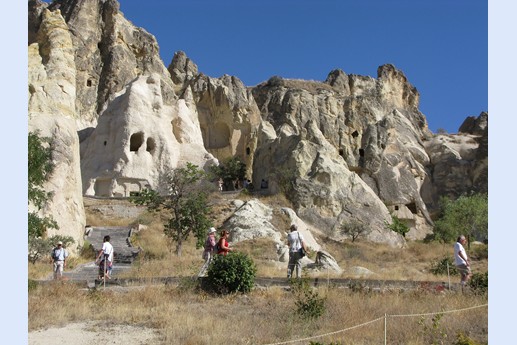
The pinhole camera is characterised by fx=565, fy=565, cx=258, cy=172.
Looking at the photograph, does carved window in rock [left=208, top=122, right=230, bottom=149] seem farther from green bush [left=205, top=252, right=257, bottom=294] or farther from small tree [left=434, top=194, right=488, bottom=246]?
green bush [left=205, top=252, right=257, bottom=294]

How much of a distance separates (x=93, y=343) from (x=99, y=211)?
20286 millimetres

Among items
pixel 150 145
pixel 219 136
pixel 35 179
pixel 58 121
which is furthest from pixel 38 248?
pixel 219 136

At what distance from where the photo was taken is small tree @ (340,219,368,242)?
26609 millimetres

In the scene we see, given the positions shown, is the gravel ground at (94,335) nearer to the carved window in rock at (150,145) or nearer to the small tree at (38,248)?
the small tree at (38,248)

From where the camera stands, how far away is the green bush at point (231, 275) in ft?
37.3

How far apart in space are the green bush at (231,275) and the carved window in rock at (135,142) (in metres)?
23.1

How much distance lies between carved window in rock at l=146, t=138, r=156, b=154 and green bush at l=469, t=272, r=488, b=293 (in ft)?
82.0

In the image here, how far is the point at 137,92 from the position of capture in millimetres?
34188

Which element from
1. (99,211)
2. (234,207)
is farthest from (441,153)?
(99,211)

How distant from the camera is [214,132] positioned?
1774 inches

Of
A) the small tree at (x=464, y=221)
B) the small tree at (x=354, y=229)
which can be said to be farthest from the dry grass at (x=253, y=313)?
the small tree at (x=464, y=221)

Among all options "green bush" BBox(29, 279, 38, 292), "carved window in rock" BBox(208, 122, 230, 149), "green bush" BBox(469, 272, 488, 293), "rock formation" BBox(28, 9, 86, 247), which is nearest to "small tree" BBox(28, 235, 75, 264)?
"rock formation" BBox(28, 9, 86, 247)

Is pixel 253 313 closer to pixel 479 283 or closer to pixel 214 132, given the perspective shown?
pixel 479 283

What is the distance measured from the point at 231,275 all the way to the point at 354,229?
1607 centimetres
